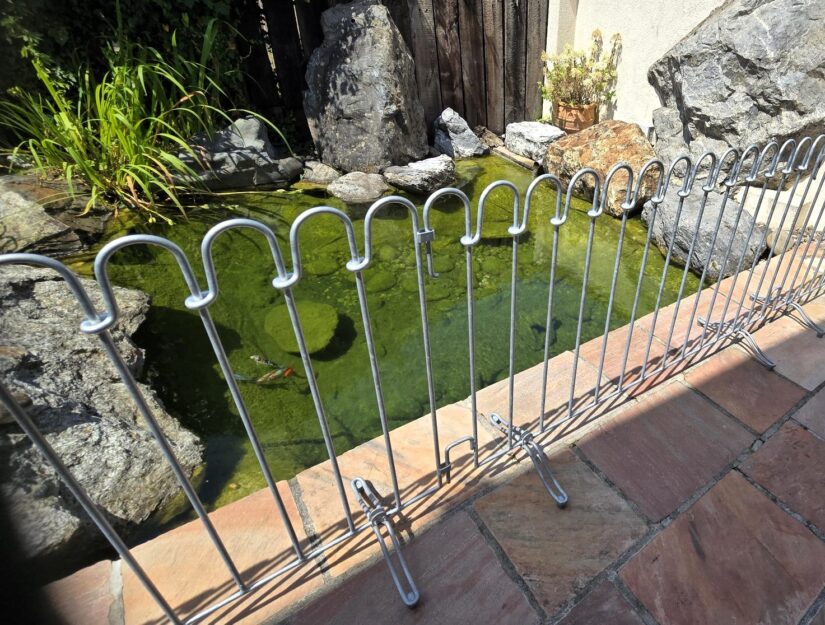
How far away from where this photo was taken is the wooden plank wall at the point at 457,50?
4.65 meters

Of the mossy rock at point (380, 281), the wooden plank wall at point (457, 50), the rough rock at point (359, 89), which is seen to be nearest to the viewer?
the mossy rock at point (380, 281)

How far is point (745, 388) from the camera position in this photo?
1.91m

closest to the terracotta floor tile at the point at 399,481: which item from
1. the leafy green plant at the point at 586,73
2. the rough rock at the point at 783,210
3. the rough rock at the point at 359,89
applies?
the rough rock at the point at 783,210

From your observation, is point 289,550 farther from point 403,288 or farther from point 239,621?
point 403,288

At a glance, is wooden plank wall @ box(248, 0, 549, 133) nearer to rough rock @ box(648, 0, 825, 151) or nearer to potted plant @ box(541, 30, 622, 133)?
potted plant @ box(541, 30, 622, 133)

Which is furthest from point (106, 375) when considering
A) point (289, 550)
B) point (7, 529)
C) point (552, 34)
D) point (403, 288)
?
point (552, 34)

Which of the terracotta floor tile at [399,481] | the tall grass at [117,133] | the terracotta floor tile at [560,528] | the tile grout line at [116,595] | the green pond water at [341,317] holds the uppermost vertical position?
the tall grass at [117,133]

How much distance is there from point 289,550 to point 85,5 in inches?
178

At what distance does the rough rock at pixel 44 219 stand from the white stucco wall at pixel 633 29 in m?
5.33

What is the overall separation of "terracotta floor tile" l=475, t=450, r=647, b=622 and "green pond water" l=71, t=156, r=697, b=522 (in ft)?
2.80

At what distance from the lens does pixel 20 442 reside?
146cm

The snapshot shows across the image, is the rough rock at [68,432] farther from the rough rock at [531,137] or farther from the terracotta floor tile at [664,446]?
the rough rock at [531,137]

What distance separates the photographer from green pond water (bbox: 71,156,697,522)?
2229mm

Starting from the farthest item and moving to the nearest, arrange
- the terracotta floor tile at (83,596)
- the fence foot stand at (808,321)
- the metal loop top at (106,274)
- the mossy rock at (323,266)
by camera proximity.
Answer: the mossy rock at (323,266)
the fence foot stand at (808,321)
the terracotta floor tile at (83,596)
the metal loop top at (106,274)
